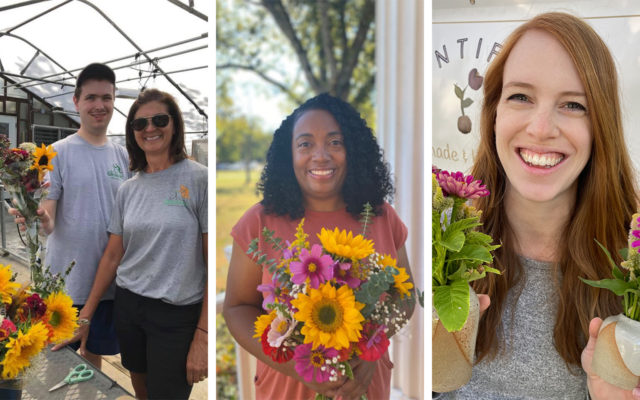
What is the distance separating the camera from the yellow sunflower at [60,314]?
5.09ft

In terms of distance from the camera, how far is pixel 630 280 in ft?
5.05

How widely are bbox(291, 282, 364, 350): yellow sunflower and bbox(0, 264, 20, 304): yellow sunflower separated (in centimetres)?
86

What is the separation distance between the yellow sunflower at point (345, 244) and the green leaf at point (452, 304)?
240mm

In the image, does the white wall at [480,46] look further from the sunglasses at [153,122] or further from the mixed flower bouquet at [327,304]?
the sunglasses at [153,122]

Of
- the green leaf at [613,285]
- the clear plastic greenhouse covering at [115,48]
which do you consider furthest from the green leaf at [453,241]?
the clear plastic greenhouse covering at [115,48]

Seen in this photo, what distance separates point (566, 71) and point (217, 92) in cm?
110

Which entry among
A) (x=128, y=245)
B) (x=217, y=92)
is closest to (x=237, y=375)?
(x=128, y=245)

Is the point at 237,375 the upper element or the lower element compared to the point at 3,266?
lower

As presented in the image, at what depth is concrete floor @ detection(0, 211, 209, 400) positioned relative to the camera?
5.16ft

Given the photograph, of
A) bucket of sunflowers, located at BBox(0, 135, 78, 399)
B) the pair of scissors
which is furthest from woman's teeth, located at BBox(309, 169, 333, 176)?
the pair of scissors

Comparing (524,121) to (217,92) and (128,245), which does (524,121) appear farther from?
(128,245)

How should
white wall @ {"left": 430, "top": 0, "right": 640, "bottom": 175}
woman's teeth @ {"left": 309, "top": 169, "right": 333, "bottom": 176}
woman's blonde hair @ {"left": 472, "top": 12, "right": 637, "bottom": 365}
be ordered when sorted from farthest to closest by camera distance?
white wall @ {"left": 430, "top": 0, "right": 640, "bottom": 175}, woman's blonde hair @ {"left": 472, "top": 12, "right": 637, "bottom": 365}, woman's teeth @ {"left": 309, "top": 169, "right": 333, "bottom": 176}

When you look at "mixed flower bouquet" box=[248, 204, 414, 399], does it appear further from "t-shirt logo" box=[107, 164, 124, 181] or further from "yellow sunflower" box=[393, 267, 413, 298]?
"t-shirt logo" box=[107, 164, 124, 181]

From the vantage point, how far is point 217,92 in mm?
1550
